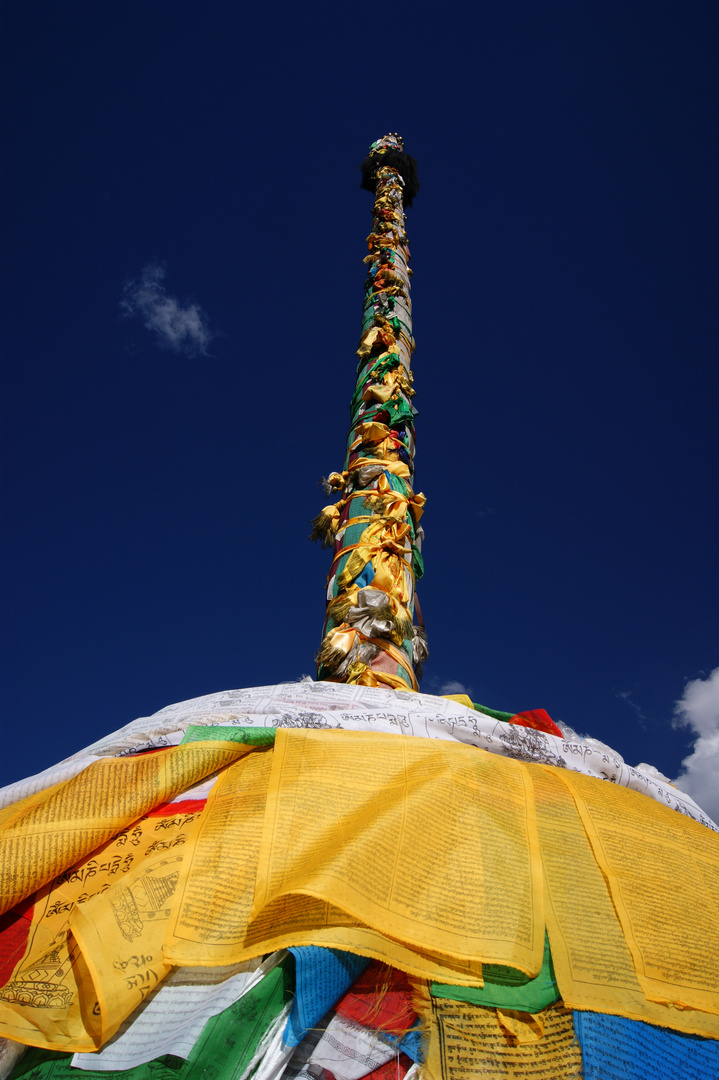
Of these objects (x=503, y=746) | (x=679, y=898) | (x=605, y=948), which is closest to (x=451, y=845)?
(x=605, y=948)

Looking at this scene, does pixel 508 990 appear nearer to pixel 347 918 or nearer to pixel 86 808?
pixel 347 918

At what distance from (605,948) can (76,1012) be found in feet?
2.85

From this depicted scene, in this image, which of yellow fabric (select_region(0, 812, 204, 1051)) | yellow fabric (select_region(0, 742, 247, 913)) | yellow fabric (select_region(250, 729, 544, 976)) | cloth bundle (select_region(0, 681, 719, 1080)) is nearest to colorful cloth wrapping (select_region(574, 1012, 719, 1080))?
cloth bundle (select_region(0, 681, 719, 1080))

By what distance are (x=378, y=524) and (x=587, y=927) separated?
7.01 ft

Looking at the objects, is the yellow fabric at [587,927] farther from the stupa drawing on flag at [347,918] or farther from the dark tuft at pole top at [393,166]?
the dark tuft at pole top at [393,166]

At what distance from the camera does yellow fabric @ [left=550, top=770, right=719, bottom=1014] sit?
982 millimetres

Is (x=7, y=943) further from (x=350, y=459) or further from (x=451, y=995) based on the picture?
(x=350, y=459)

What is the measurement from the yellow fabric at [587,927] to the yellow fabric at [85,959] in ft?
2.21

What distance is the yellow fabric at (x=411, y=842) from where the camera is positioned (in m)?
0.95

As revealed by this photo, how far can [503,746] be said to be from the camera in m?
1.66

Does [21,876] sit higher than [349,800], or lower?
lower

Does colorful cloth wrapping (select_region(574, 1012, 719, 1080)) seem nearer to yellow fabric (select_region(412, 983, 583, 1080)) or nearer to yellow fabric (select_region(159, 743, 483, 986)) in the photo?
yellow fabric (select_region(412, 983, 583, 1080))

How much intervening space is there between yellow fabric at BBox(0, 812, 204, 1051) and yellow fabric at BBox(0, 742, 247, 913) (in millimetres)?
74

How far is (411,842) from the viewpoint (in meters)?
1.09
